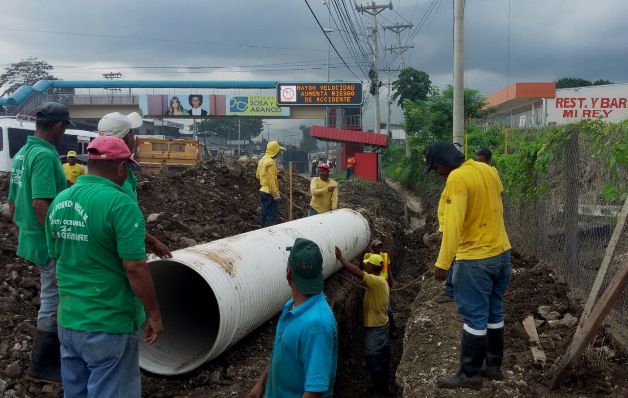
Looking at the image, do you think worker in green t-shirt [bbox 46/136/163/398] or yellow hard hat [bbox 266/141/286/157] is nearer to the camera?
worker in green t-shirt [bbox 46/136/163/398]

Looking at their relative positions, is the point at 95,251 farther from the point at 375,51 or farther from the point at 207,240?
the point at 375,51

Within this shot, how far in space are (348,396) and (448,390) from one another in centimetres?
244

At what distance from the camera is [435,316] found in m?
6.61

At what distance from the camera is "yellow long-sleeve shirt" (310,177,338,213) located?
9328 millimetres

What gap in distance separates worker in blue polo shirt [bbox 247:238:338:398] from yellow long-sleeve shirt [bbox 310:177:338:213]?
260 inches

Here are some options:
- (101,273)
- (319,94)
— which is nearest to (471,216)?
(101,273)

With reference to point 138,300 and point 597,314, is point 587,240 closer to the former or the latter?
point 597,314

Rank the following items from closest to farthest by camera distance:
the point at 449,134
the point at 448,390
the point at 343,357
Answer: the point at 448,390
the point at 343,357
the point at 449,134

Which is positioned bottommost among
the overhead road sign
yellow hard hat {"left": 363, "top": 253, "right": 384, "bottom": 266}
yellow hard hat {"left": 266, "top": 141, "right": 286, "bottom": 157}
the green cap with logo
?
yellow hard hat {"left": 363, "top": 253, "right": 384, "bottom": 266}

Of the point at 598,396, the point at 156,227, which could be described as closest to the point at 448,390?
the point at 598,396

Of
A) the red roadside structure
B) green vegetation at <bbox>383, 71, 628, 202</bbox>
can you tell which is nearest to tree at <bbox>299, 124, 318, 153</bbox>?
the red roadside structure

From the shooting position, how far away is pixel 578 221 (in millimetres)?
6500

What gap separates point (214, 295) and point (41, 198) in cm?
161

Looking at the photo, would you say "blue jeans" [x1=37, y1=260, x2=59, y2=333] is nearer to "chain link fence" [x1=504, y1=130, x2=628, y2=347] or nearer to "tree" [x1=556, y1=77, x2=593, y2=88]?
"chain link fence" [x1=504, y1=130, x2=628, y2=347]
